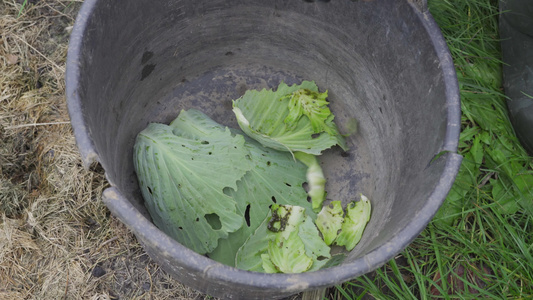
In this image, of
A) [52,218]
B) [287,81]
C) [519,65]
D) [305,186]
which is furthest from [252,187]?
[519,65]

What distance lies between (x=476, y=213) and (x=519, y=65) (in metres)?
0.96

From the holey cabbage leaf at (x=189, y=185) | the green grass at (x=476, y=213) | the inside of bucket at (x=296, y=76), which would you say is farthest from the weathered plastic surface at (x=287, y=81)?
the green grass at (x=476, y=213)

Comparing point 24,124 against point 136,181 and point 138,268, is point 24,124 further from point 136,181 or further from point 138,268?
Result: point 138,268

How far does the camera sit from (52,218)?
2473mm

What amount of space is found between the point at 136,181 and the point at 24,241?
0.71 meters

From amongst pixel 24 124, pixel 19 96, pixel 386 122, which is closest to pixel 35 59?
pixel 19 96

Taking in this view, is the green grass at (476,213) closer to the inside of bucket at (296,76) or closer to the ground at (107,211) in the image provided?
the ground at (107,211)

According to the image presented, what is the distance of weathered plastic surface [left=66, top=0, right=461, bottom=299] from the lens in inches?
61.1

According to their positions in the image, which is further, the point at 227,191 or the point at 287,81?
the point at 287,81

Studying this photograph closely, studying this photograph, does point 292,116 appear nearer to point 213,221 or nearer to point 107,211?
point 213,221

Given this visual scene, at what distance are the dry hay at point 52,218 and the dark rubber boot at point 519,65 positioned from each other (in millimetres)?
2153

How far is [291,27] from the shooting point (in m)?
2.45

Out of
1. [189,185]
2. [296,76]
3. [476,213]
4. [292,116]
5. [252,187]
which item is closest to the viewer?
[189,185]

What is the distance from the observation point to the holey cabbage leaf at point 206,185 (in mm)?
2070
